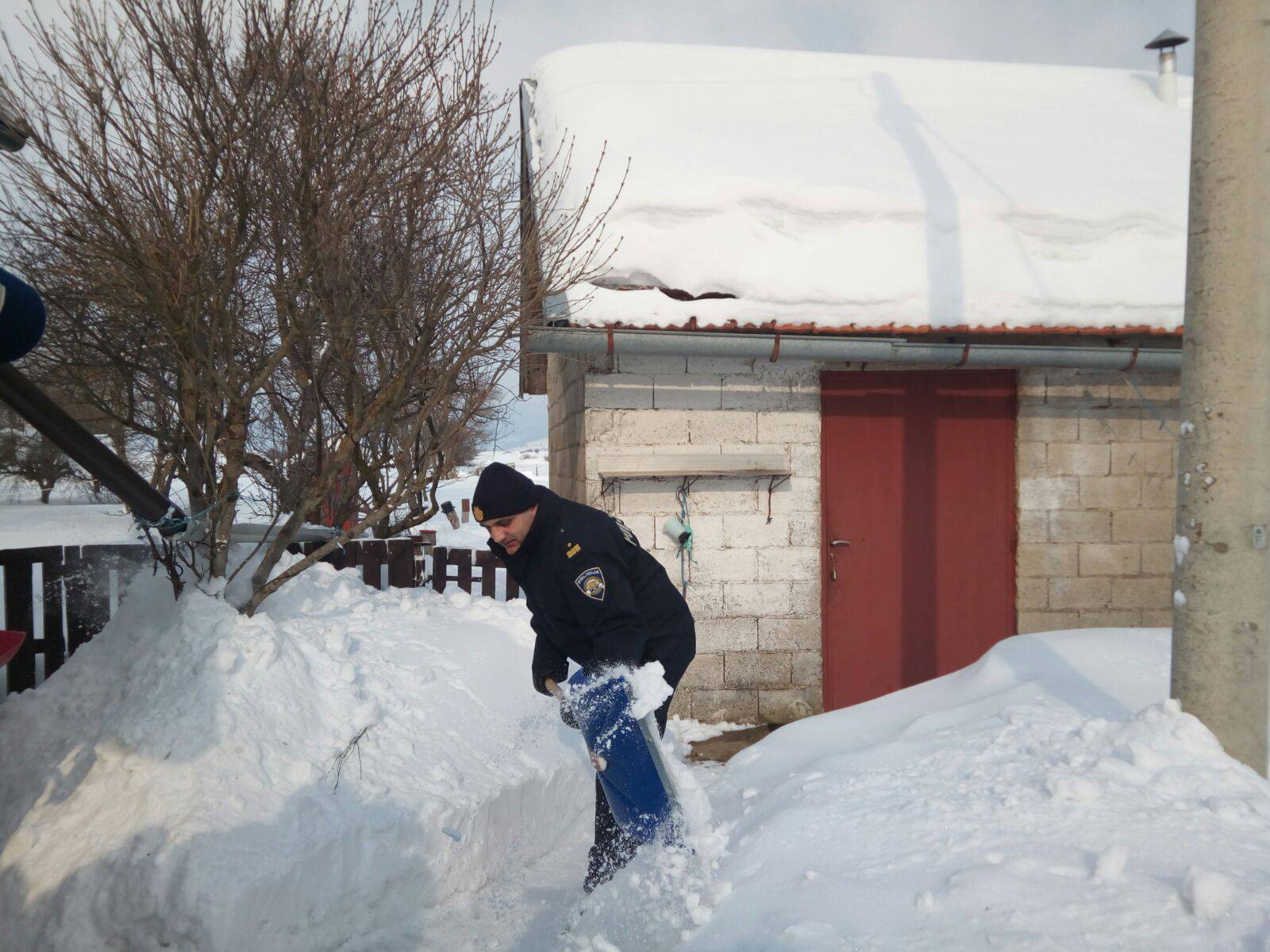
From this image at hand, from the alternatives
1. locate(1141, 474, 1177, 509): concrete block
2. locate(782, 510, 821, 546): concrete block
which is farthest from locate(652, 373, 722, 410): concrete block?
locate(1141, 474, 1177, 509): concrete block

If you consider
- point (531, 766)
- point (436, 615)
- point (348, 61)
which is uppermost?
point (348, 61)

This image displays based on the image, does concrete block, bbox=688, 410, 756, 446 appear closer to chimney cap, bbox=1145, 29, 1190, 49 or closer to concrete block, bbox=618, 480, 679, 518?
concrete block, bbox=618, 480, 679, 518

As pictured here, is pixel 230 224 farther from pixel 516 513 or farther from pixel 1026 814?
pixel 1026 814

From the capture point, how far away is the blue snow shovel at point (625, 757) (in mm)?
2838

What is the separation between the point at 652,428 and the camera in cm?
571

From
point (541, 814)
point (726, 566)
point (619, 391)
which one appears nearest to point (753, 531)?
point (726, 566)

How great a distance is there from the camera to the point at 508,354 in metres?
6.05

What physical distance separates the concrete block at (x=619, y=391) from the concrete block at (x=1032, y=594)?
10.1 ft

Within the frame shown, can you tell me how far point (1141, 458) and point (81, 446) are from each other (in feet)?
21.8

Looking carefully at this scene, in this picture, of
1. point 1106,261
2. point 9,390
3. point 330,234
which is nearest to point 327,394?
point 330,234

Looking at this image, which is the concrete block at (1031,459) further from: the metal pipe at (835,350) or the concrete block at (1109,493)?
the metal pipe at (835,350)

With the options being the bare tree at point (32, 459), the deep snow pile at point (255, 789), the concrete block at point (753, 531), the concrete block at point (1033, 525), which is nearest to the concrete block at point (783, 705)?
the concrete block at point (753, 531)

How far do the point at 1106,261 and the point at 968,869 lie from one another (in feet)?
18.3

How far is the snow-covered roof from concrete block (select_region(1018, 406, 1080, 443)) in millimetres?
728
